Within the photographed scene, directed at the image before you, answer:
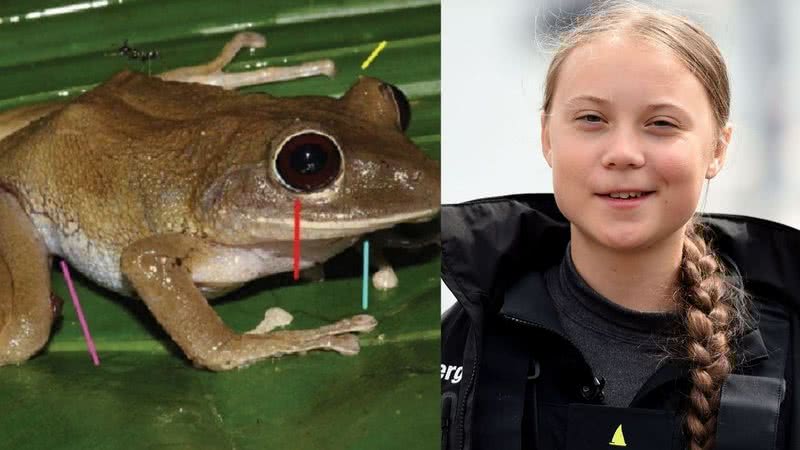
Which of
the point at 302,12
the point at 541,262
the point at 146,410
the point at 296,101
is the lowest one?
the point at 146,410

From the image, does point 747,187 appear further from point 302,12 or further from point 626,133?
point 302,12

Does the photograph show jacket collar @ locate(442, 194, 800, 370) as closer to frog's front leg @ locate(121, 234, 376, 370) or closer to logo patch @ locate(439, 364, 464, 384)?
logo patch @ locate(439, 364, 464, 384)

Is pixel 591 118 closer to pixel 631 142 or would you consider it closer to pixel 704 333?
pixel 631 142

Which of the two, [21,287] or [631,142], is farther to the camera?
[21,287]

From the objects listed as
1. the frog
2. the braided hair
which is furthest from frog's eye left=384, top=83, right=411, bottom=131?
the braided hair

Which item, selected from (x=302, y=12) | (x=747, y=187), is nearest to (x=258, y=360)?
(x=302, y=12)

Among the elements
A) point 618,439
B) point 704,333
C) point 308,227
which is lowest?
point 618,439

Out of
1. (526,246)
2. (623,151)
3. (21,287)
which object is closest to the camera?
(623,151)

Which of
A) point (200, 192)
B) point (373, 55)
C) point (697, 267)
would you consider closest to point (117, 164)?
point (200, 192)
